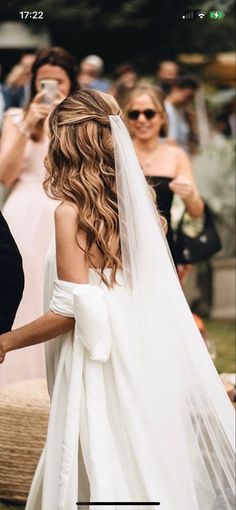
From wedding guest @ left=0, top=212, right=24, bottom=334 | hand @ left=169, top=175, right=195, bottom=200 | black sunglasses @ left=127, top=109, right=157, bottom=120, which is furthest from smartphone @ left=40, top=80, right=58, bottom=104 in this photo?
wedding guest @ left=0, top=212, right=24, bottom=334

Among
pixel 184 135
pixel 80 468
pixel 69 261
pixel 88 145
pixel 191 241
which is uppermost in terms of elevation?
pixel 88 145

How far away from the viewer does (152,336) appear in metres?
3.96

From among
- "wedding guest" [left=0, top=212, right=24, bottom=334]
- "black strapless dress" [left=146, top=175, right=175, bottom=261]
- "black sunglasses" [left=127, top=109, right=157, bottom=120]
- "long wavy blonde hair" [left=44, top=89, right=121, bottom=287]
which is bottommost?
"black strapless dress" [left=146, top=175, right=175, bottom=261]

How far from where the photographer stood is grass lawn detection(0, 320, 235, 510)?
781cm

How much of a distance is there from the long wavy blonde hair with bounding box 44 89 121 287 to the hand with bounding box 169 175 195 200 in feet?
7.14

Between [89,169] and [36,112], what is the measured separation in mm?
2225

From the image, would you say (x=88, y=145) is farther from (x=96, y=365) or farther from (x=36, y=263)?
(x=36, y=263)

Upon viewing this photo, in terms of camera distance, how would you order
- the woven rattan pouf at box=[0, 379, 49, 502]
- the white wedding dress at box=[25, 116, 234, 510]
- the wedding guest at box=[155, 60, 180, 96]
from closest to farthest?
1. the white wedding dress at box=[25, 116, 234, 510]
2. the woven rattan pouf at box=[0, 379, 49, 502]
3. the wedding guest at box=[155, 60, 180, 96]

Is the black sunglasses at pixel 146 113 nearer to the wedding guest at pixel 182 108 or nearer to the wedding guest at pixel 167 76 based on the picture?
the wedding guest at pixel 182 108

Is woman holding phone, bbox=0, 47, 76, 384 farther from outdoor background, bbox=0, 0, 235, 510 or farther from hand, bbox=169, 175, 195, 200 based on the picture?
outdoor background, bbox=0, 0, 235, 510

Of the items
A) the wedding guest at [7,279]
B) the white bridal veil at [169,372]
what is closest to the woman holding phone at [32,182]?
the wedding guest at [7,279]

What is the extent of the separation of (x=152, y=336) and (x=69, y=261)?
40 cm

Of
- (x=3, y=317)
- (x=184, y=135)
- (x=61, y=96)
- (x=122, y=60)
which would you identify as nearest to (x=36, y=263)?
(x=61, y=96)

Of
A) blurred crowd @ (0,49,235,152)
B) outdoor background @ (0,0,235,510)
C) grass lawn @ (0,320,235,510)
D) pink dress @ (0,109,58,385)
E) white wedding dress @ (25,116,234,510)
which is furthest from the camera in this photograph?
blurred crowd @ (0,49,235,152)
